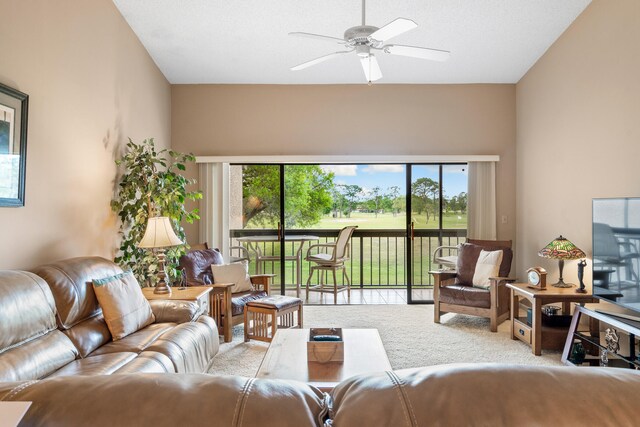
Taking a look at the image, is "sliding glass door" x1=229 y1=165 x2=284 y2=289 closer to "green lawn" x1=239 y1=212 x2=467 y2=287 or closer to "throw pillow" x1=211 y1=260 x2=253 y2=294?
"throw pillow" x1=211 y1=260 x2=253 y2=294

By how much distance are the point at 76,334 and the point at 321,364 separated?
140 centimetres

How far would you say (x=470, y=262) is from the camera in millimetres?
5020

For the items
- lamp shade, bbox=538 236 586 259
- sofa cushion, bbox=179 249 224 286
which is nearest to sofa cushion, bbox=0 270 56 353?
sofa cushion, bbox=179 249 224 286

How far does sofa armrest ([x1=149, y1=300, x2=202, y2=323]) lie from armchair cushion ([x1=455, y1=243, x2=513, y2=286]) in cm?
309

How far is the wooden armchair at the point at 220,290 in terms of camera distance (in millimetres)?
4199

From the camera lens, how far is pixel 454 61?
5.13 m

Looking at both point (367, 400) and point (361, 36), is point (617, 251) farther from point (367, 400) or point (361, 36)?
point (367, 400)

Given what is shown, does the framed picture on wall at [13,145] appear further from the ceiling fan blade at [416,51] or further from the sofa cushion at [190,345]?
the ceiling fan blade at [416,51]

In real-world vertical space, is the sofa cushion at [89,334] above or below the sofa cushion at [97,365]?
above

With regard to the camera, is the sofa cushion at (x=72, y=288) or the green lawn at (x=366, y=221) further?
the green lawn at (x=366, y=221)

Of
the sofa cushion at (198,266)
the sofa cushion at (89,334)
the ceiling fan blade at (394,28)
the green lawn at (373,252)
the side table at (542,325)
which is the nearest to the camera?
the sofa cushion at (89,334)

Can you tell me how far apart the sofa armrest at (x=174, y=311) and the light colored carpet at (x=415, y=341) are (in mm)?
568

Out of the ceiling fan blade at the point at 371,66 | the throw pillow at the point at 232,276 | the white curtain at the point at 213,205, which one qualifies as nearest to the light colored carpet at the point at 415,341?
the throw pillow at the point at 232,276

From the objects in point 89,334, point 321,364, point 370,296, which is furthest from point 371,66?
point 370,296
